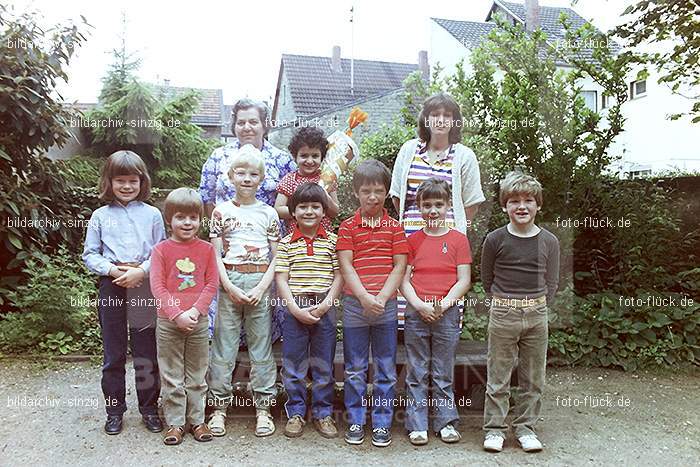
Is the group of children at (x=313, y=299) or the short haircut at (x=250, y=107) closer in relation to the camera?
the group of children at (x=313, y=299)

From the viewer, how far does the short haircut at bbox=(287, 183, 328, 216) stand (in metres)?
3.72

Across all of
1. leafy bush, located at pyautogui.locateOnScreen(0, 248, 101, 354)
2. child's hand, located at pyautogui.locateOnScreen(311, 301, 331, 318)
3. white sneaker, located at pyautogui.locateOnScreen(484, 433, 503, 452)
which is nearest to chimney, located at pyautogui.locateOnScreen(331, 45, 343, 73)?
leafy bush, located at pyautogui.locateOnScreen(0, 248, 101, 354)

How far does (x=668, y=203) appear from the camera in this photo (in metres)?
5.86

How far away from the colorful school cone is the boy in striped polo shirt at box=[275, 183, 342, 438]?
12.4 inches

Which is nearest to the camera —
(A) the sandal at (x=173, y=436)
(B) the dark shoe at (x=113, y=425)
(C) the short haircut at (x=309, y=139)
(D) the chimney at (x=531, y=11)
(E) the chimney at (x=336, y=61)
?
(A) the sandal at (x=173, y=436)

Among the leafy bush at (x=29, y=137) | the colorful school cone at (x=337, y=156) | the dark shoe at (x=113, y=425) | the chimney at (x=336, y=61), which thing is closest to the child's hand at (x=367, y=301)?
the colorful school cone at (x=337, y=156)

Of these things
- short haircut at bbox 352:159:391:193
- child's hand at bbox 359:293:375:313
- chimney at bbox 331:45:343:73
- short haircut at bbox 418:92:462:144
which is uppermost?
chimney at bbox 331:45:343:73

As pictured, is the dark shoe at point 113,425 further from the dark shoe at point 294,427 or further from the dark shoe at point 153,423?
the dark shoe at point 294,427

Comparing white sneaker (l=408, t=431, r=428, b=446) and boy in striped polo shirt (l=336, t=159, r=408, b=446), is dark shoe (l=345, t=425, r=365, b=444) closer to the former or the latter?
boy in striped polo shirt (l=336, t=159, r=408, b=446)

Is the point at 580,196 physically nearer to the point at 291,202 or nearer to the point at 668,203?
the point at 668,203

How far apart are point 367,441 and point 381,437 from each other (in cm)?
12

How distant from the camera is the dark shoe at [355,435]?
365cm

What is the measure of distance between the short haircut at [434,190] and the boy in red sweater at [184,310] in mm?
1355

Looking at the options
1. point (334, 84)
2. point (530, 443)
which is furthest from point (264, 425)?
point (334, 84)
